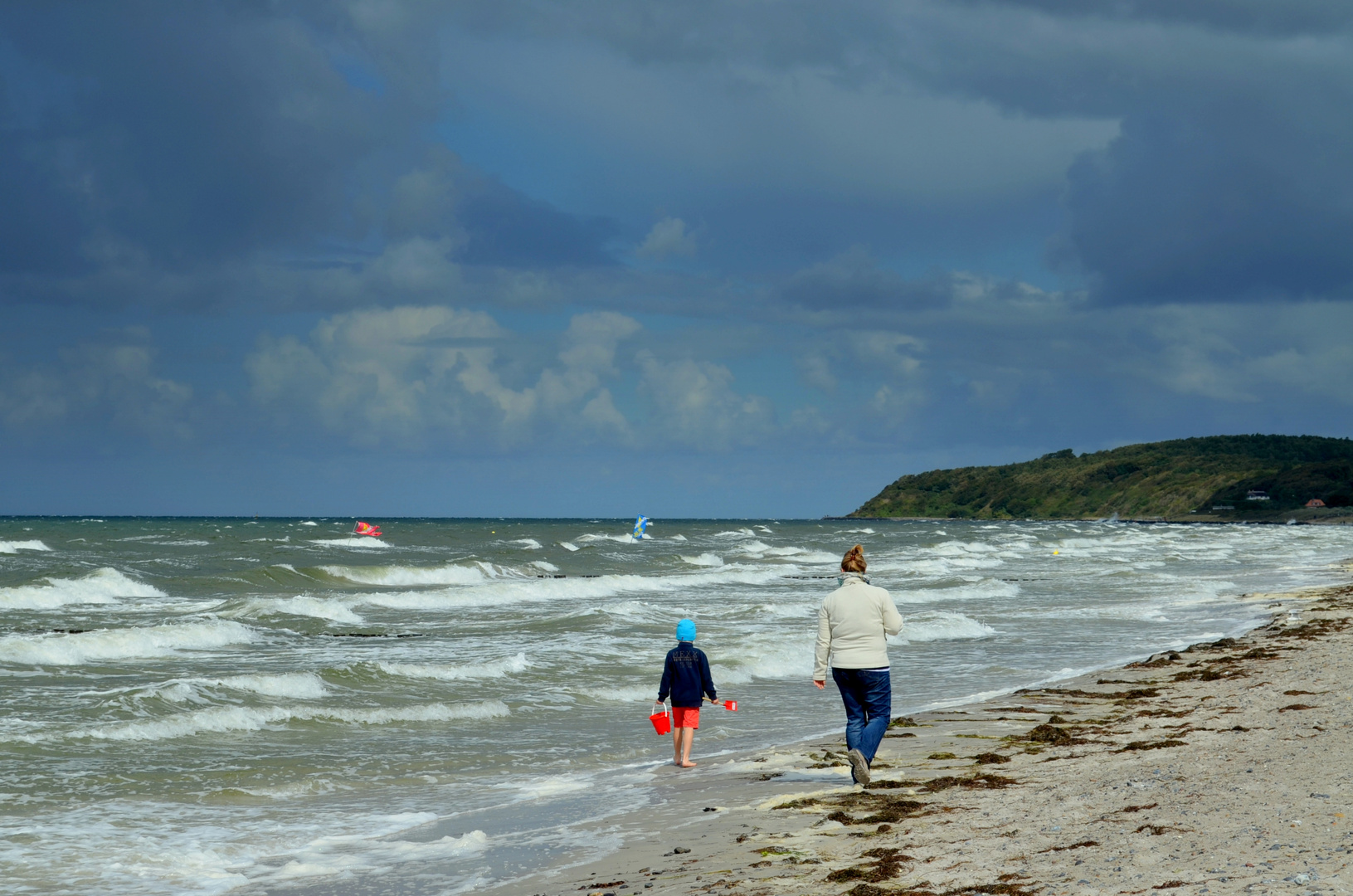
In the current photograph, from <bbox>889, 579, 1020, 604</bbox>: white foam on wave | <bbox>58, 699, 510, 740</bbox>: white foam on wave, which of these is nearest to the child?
<bbox>58, 699, 510, 740</bbox>: white foam on wave

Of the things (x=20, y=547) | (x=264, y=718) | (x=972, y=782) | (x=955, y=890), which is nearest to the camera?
(x=955, y=890)

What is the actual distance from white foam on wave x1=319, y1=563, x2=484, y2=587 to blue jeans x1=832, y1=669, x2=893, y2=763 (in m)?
32.2

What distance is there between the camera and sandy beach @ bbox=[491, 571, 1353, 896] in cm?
523

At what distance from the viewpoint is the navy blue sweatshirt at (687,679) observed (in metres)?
10.2

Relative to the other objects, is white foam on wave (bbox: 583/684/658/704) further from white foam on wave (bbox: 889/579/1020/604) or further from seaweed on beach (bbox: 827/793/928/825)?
white foam on wave (bbox: 889/579/1020/604)

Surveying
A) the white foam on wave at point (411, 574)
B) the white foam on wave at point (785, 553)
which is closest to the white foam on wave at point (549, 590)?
the white foam on wave at point (411, 574)

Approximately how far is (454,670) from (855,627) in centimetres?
903

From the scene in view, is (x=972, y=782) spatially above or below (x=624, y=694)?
above

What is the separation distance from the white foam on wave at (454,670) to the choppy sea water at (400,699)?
5 cm

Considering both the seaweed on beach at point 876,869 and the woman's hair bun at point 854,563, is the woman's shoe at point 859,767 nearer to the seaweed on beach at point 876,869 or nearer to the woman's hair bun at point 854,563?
the woman's hair bun at point 854,563

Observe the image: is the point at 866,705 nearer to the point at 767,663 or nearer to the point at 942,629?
the point at 767,663

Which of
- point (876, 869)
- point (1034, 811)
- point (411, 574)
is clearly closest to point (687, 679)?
point (1034, 811)

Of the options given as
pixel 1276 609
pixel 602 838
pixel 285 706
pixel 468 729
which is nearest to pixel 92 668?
pixel 285 706

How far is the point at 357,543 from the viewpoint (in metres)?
72.2
